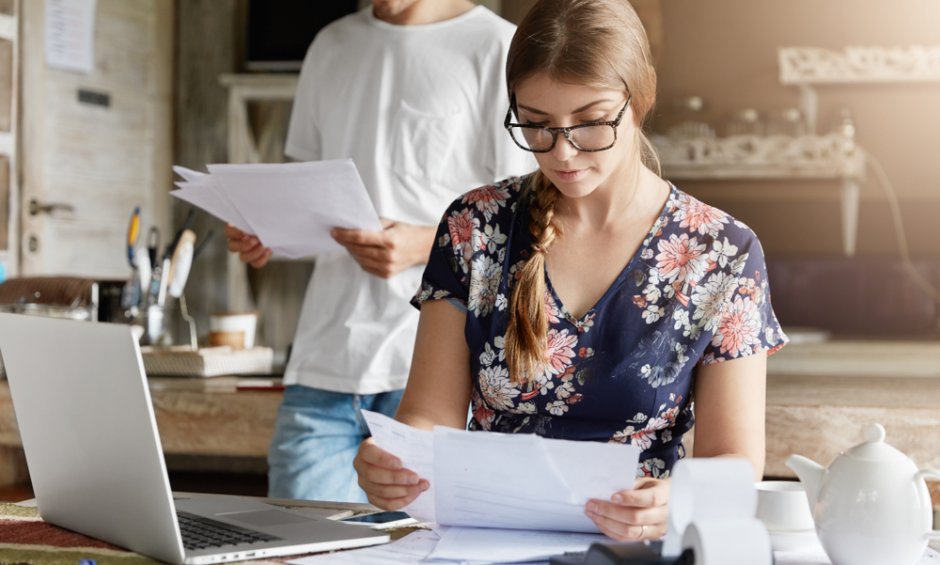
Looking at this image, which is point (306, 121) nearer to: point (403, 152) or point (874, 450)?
point (403, 152)

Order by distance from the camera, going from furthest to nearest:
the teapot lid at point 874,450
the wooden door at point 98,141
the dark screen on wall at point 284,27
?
the dark screen on wall at point 284,27 → the wooden door at point 98,141 → the teapot lid at point 874,450

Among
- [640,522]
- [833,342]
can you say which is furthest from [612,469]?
[833,342]

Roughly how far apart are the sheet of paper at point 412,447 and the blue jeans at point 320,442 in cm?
63

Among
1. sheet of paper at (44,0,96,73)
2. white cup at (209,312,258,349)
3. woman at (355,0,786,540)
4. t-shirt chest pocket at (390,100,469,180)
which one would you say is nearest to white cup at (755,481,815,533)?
woman at (355,0,786,540)

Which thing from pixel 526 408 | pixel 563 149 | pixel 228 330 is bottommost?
pixel 228 330

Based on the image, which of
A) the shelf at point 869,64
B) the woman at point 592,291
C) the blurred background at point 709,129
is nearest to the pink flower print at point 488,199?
the woman at point 592,291

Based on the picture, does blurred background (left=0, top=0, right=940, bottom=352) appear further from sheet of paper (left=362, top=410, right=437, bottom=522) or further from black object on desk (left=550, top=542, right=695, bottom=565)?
black object on desk (left=550, top=542, right=695, bottom=565)

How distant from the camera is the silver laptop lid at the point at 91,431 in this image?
3.19 ft

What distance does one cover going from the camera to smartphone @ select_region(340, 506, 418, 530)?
4.01 ft

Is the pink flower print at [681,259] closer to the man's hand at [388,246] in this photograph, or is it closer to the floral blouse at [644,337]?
the floral blouse at [644,337]

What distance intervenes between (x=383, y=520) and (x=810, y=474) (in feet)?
1.49

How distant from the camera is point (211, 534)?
1115 mm

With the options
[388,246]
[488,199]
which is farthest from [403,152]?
[488,199]

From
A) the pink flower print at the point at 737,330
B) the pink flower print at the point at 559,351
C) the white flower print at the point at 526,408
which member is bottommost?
the white flower print at the point at 526,408
